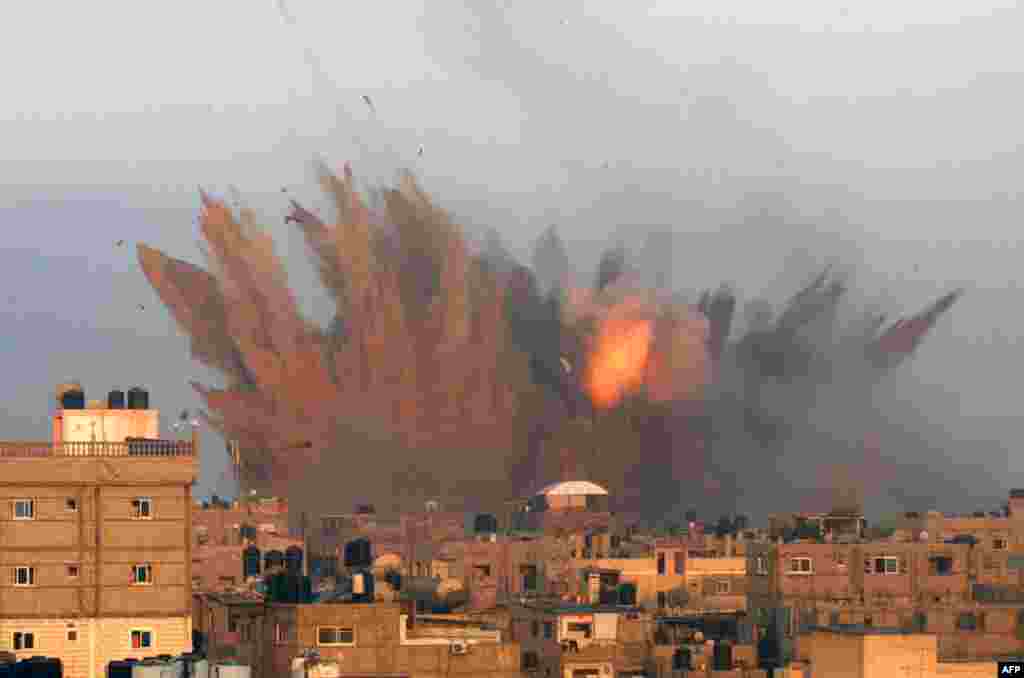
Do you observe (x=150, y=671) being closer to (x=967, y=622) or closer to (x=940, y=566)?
(x=967, y=622)

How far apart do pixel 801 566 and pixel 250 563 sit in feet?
131

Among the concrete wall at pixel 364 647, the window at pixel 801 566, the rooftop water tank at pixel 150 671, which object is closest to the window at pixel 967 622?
the window at pixel 801 566

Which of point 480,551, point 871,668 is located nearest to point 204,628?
point 871,668

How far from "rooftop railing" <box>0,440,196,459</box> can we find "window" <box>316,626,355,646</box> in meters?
8.13

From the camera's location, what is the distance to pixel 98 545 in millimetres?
103875

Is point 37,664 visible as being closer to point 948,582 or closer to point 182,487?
point 182,487

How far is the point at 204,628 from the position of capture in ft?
397

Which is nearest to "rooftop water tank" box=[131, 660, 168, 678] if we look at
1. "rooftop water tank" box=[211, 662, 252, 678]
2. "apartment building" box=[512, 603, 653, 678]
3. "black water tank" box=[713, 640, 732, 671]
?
"rooftop water tank" box=[211, 662, 252, 678]

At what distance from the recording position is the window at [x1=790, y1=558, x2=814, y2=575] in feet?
517

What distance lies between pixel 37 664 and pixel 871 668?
25.6 metres

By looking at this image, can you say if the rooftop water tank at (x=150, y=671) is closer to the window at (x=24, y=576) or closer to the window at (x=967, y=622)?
the window at (x=24, y=576)

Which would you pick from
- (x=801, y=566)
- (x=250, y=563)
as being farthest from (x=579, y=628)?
(x=250, y=563)

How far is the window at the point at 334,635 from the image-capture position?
9956 centimetres

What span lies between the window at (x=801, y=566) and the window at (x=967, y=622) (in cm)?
2771
